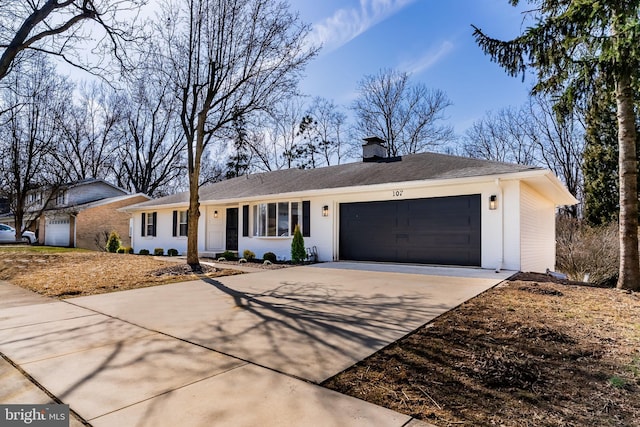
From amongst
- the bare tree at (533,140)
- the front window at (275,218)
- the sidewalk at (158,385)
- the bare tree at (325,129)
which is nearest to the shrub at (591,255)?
the bare tree at (533,140)

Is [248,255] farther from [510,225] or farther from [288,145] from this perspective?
[288,145]

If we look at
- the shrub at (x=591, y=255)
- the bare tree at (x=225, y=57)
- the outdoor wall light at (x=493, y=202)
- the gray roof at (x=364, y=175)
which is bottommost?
the shrub at (x=591, y=255)

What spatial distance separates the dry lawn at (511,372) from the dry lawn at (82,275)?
6.00 meters

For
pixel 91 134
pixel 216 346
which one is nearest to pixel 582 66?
pixel 216 346

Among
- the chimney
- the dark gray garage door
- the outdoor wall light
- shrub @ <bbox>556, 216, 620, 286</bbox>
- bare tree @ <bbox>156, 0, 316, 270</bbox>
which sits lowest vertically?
shrub @ <bbox>556, 216, 620, 286</bbox>

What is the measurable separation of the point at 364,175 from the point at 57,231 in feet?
81.6

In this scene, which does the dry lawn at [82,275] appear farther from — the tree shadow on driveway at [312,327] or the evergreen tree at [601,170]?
the evergreen tree at [601,170]

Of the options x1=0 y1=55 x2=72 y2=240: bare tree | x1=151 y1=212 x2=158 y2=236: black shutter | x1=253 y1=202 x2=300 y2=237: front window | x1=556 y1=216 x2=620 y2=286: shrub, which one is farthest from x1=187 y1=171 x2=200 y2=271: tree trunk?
x1=0 y1=55 x2=72 y2=240: bare tree

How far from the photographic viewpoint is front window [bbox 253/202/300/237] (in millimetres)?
13000

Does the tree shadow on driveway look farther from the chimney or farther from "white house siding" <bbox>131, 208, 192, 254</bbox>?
"white house siding" <bbox>131, 208, 192, 254</bbox>

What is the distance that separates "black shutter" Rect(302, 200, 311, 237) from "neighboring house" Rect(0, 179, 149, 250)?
16.0 metres

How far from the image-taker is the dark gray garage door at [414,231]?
962 centimetres

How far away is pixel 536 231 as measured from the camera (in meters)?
10.9

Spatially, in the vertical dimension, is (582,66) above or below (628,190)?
above
